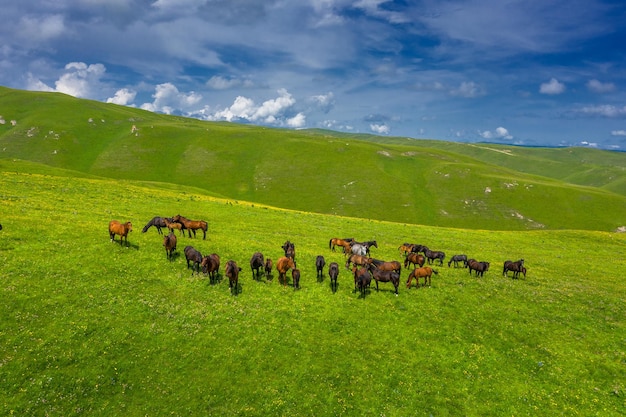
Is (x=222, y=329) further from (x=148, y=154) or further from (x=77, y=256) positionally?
(x=148, y=154)

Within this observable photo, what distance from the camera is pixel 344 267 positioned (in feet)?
Answer: 107

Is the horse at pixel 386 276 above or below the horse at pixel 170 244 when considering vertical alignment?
below

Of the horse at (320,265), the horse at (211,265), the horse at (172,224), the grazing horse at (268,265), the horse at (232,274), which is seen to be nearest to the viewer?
the horse at (232,274)

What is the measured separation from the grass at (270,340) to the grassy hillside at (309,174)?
3699 inches

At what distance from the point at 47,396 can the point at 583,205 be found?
574 ft

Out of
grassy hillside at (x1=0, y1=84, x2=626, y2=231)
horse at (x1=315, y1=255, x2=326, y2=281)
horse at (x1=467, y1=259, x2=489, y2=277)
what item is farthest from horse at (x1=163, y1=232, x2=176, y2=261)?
grassy hillside at (x1=0, y1=84, x2=626, y2=231)

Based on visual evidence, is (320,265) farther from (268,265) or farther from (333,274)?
(268,265)

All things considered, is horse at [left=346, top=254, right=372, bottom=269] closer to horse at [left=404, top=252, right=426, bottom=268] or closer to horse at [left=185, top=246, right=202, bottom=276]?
horse at [left=404, top=252, right=426, bottom=268]

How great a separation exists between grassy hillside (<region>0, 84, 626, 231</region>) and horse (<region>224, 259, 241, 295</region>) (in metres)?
97.2

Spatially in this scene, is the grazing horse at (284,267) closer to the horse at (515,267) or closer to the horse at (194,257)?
the horse at (194,257)

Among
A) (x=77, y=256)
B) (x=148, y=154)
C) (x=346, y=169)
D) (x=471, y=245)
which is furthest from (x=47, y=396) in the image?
(x=148, y=154)

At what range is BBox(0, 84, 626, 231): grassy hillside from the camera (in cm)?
12938

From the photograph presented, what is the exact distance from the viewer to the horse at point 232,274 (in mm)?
24500

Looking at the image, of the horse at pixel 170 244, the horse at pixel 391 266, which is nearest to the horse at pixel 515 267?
the horse at pixel 391 266
